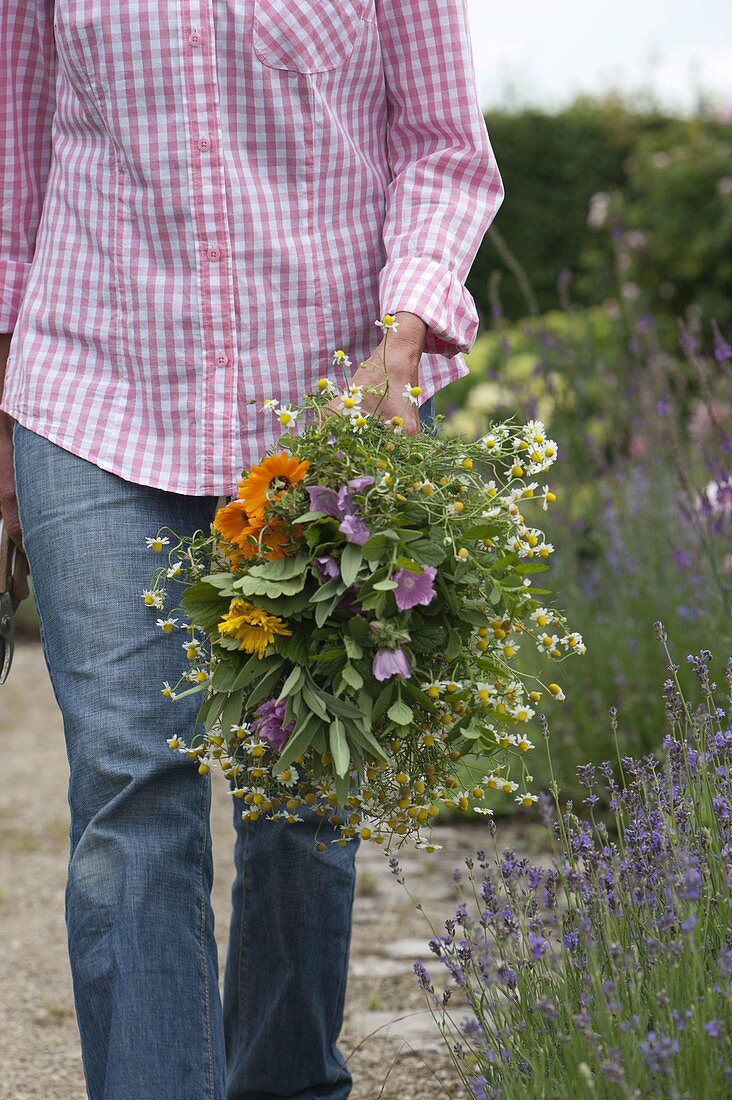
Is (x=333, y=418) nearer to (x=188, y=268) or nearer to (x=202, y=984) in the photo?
(x=188, y=268)

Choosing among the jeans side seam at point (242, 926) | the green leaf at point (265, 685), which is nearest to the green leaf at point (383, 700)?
the green leaf at point (265, 685)

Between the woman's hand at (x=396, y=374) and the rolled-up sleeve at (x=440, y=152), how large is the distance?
8cm

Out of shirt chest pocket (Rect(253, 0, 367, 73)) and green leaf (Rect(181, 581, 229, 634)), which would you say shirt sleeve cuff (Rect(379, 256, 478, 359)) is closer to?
shirt chest pocket (Rect(253, 0, 367, 73))

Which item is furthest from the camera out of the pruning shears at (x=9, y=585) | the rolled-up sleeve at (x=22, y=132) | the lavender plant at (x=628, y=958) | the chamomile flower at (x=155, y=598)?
the pruning shears at (x=9, y=585)

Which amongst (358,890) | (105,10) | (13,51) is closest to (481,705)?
(105,10)

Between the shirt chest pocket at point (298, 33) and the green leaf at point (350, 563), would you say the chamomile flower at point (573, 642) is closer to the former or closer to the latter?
the green leaf at point (350, 563)

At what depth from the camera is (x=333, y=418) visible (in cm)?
158

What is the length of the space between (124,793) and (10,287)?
2.66ft

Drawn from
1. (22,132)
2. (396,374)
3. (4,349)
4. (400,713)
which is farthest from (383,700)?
(22,132)

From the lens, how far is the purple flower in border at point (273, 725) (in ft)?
5.10

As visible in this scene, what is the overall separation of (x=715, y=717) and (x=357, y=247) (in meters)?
0.81

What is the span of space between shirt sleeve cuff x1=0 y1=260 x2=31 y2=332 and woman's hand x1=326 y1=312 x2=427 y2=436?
0.61m

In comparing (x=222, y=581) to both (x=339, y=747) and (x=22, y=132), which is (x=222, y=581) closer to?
(x=339, y=747)

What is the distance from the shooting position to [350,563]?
149 cm
